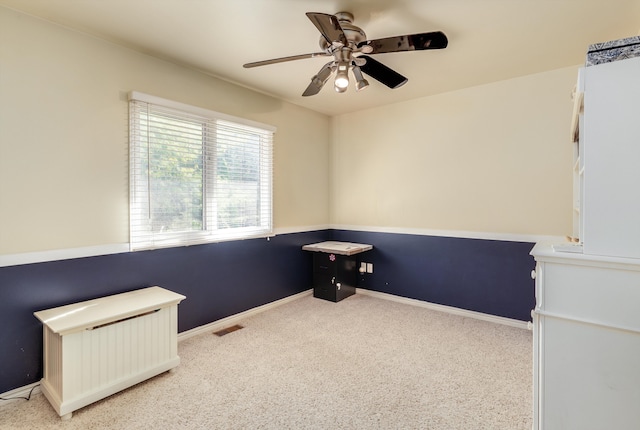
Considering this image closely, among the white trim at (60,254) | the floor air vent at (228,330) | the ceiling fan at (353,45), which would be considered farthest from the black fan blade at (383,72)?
the floor air vent at (228,330)

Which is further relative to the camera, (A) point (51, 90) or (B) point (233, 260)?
(B) point (233, 260)

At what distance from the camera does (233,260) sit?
3.25m

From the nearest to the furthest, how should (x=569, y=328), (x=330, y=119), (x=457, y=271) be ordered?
(x=569, y=328) < (x=457, y=271) < (x=330, y=119)

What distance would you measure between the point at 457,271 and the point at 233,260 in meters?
2.46

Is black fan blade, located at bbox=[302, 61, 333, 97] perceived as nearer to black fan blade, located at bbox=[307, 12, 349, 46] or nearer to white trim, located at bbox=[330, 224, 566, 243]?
black fan blade, located at bbox=[307, 12, 349, 46]

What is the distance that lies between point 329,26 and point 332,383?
2.27 meters

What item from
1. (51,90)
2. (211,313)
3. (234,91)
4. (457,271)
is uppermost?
(234,91)

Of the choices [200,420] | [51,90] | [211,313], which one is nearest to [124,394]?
[200,420]

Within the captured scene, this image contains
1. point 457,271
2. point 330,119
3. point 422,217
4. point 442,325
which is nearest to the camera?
point 442,325

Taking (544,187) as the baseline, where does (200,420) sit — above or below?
below

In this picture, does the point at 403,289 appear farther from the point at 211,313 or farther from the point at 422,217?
the point at 211,313

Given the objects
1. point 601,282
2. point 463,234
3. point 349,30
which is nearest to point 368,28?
point 349,30

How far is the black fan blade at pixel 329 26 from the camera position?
164cm

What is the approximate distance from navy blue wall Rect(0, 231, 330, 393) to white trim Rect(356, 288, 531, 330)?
0.91 metres
